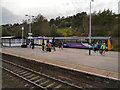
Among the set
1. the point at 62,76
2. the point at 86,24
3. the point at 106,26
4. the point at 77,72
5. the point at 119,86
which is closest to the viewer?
the point at 119,86

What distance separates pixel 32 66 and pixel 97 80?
21.8ft

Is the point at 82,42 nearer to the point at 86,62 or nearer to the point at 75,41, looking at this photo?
the point at 75,41

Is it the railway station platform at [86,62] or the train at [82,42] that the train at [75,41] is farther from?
the railway station platform at [86,62]

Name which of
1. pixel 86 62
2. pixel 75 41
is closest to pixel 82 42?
pixel 75 41

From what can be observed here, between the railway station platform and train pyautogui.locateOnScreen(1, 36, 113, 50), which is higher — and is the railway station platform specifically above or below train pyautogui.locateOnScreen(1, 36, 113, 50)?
below

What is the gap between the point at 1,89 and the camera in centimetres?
576

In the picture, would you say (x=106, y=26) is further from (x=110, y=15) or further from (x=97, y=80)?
(x=97, y=80)

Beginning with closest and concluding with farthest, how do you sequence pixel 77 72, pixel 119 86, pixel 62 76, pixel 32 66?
pixel 119 86
pixel 77 72
pixel 62 76
pixel 32 66

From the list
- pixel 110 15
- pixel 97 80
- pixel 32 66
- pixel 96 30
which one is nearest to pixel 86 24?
pixel 96 30

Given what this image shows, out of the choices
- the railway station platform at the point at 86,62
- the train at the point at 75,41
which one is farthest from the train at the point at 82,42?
the railway station platform at the point at 86,62

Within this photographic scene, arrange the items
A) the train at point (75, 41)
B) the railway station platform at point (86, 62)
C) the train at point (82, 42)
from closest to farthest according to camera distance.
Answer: the railway station platform at point (86, 62) → the train at point (82, 42) → the train at point (75, 41)

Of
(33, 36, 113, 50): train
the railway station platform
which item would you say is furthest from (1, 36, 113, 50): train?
the railway station platform

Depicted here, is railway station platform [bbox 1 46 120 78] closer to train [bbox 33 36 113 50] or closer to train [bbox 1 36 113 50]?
train [bbox 33 36 113 50]

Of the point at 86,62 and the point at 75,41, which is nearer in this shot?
the point at 86,62
